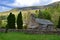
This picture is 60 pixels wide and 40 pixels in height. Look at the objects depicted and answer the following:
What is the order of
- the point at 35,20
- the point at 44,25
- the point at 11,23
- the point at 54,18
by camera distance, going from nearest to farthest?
1. the point at 11,23
2. the point at 44,25
3. the point at 35,20
4. the point at 54,18

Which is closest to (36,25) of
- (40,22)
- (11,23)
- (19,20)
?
(40,22)

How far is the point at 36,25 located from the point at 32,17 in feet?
15.6

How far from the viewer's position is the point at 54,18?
6562 cm

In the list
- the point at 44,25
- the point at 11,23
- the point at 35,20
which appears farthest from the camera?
the point at 35,20

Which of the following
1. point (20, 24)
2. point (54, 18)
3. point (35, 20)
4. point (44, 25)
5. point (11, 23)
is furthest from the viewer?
point (54, 18)

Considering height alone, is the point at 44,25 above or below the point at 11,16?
below

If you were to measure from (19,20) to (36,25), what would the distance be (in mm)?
13521

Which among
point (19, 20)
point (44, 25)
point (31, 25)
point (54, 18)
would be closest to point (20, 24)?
point (19, 20)

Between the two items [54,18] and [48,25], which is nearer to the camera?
[48,25]

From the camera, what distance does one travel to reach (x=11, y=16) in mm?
38688

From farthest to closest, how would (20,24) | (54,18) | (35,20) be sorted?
(54,18), (35,20), (20,24)

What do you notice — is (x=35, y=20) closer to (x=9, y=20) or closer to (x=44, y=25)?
(x=44, y=25)

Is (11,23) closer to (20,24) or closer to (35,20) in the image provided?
(20,24)

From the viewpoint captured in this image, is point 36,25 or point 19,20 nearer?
point 19,20
